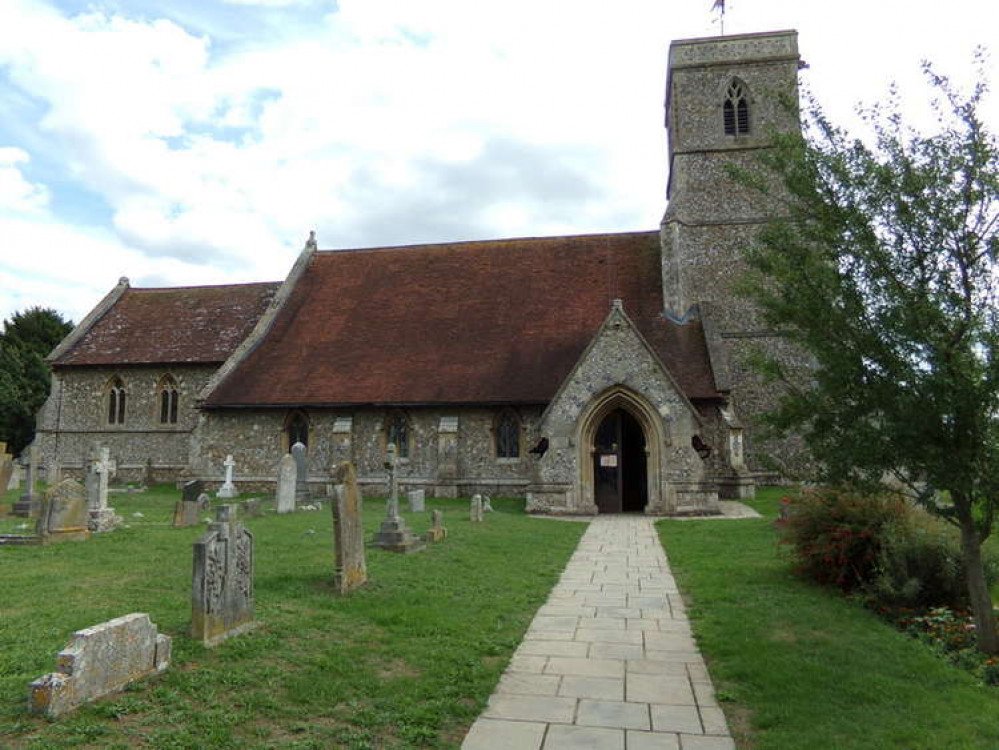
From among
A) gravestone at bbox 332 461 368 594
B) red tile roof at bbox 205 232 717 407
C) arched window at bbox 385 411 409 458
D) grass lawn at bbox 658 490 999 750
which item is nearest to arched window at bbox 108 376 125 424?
red tile roof at bbox 205 232 717 407

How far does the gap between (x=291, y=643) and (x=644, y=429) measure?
1359 centimetres

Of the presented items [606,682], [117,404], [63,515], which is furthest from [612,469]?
[117,404]

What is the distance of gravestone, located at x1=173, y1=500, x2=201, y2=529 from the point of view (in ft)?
47.1

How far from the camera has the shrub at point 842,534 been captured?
29.5 feet

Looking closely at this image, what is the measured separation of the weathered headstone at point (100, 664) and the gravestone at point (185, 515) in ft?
32.1

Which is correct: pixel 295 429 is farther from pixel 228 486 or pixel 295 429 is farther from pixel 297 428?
pixel 228 486

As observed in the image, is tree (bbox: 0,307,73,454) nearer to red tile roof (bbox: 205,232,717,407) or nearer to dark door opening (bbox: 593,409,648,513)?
red tile roof (bbox: 205,232,717,407)

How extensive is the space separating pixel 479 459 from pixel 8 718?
689 inches

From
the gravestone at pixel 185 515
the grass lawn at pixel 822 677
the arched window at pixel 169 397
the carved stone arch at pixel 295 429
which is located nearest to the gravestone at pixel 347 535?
the grass lawn at pixel 822 677

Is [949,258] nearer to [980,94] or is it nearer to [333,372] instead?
[980,94]

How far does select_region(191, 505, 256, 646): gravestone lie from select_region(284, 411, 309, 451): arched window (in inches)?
642

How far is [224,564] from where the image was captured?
643 cm

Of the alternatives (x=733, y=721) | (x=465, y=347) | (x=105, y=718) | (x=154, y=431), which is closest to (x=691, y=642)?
(x=733, y=721)

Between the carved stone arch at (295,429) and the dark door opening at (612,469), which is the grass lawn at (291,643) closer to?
the dark door opening at (612,469)
